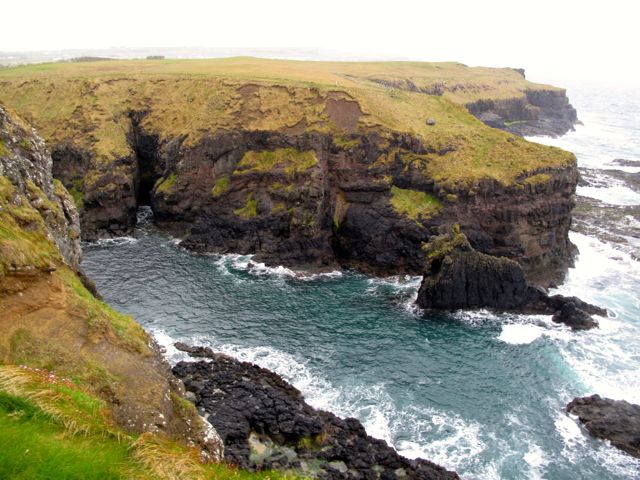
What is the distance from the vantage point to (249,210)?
59062 millimetres

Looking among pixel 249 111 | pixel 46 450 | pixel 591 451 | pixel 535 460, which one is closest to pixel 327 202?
pixel 249 111

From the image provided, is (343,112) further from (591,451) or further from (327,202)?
(591,451)

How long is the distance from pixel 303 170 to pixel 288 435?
33.6 metres

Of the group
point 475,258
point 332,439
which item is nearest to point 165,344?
point 332,439

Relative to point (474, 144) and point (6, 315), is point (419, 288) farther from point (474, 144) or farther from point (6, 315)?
point (6, 315)

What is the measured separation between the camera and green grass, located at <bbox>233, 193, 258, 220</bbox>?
2307 inches

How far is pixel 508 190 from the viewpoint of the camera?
2087 inches

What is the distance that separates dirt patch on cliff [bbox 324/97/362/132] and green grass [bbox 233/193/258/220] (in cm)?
1331

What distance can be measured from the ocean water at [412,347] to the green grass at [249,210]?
5.22 metres

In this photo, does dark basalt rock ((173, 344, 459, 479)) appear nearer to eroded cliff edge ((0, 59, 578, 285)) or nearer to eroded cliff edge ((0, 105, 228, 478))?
eroded cliff edge ((0, 105, 228, 478))

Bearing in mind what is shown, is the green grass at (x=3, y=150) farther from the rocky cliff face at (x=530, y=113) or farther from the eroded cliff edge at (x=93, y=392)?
the rocky cliff face at (x=530, y=113)

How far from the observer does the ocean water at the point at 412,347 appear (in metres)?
31.3

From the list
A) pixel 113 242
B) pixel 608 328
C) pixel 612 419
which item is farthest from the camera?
pixel 113 242

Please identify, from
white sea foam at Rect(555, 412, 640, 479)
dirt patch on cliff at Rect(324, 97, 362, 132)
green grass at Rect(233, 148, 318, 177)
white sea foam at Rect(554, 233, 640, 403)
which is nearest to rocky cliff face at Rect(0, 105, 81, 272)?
green grass at Rect(233, 148, 318, 177)
